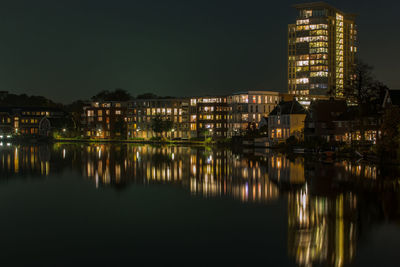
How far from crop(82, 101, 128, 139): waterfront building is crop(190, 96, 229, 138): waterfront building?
87.7 feet

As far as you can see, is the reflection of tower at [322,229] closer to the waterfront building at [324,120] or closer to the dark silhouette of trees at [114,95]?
the waterfront building at [324,120]

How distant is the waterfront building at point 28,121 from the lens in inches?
6033

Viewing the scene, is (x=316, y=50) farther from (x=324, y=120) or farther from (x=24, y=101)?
(x=24, y=101)

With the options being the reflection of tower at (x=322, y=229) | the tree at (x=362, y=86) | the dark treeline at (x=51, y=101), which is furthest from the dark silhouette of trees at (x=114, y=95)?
the reflection of tower at (x=322, y=229)

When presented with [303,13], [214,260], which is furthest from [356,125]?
[303,13]

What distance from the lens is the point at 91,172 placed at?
4238 cm

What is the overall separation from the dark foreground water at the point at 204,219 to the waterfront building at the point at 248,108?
7807 cm

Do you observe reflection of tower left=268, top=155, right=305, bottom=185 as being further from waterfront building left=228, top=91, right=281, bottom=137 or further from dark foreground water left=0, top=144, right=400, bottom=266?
waterfront building left=228, top=91, right=281, bottom=137

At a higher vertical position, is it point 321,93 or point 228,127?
point 321,93

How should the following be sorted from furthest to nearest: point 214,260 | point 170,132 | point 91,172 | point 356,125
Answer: point 170,132
point 356,125
point 91,172
point 214,260

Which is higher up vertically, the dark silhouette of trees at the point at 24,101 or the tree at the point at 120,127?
the dark silhouette of trees at the point at 24,101

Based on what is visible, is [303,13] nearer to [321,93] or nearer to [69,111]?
[321,93]

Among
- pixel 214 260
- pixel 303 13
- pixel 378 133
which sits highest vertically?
pixel 303 13

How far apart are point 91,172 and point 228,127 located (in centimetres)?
8021
